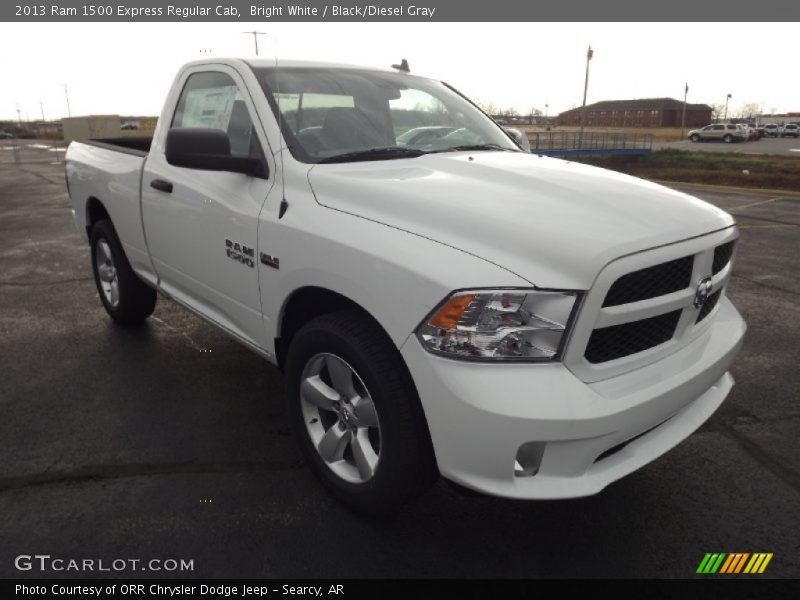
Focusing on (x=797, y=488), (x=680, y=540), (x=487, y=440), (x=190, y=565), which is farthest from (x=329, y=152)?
(x=797, y=488)

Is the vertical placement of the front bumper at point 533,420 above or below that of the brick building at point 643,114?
below

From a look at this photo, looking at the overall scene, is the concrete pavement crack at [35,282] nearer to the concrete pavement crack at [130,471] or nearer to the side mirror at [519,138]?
the concrete pavement crack at [130,471]

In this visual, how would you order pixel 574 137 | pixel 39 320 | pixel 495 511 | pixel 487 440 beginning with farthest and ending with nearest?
pixel 574 137
pixel 39 320
pixel 495 511
pixel 487 440

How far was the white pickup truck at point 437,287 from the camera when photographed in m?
2.06

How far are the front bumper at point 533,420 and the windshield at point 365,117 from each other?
1.33 m

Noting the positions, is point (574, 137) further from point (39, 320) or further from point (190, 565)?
point (190, 565)

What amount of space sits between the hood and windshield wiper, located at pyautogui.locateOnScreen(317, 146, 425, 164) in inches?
2.7

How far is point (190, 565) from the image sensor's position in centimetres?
239

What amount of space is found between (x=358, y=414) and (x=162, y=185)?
204 centimetres

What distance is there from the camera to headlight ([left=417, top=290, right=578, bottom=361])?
2.05 meters

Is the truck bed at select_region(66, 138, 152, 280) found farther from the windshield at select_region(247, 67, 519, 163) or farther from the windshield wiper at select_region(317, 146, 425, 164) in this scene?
the windshield wiper at select_region(317, 146, 425, 164)

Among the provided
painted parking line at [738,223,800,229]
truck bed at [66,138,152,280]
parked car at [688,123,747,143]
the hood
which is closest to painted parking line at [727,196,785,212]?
painted parking line at [738,223,800,229]

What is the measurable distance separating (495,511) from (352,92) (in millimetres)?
2247

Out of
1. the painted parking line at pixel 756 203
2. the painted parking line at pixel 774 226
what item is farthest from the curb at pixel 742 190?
the painted parking line at pixel 774 226
